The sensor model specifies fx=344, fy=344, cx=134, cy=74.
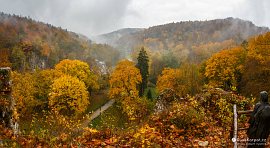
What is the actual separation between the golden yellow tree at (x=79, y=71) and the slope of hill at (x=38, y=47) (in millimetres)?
22700

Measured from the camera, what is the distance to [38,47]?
129750 mm

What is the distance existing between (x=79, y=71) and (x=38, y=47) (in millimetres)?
68254

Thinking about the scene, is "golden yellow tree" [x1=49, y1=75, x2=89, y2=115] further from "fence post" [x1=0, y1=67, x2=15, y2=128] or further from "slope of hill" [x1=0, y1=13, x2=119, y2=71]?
"fence post" [x1=0, y1=67, x2=15, y2=128]

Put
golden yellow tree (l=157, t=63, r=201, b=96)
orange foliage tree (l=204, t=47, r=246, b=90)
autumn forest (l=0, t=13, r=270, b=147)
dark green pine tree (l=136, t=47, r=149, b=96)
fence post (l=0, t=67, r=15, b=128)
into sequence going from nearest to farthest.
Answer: fence post (l=0, t=67, r=15, b=128), autumn forest (l=0, t=13, r=270, b=147), orange foliage tree (l=204, t=47, r=246, b=90), golden yellow tree (l=157, t=63, r=201, b=96), dark green pine tree (l=136, t=47, r=149, b=96)

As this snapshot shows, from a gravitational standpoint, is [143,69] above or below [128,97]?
above

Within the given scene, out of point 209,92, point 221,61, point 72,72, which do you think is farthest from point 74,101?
point 209,92

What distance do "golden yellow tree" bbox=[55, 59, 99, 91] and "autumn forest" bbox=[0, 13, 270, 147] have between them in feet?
0.64

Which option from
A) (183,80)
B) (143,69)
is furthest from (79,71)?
(183,80)

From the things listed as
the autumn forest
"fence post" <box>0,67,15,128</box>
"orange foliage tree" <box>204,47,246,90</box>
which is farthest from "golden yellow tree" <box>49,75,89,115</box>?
"fence post" <box>0,67,15,128</box>

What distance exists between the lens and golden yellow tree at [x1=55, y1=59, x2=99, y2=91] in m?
66.7

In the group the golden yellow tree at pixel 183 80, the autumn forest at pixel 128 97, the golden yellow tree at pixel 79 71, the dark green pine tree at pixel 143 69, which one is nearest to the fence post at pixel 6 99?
the autumn forest at pixel 128 97

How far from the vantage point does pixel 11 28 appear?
165m

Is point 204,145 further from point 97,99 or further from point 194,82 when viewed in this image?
point 97,99

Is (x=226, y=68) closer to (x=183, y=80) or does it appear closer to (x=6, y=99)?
(x=183, y=80)
